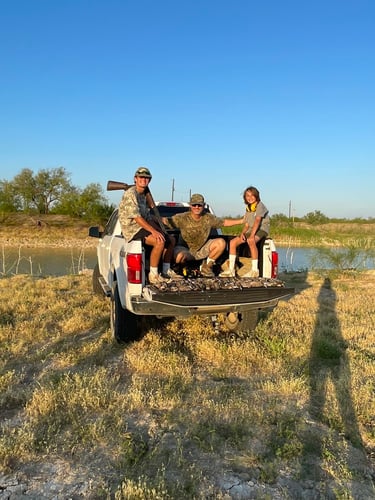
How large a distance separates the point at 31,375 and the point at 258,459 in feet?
8.89

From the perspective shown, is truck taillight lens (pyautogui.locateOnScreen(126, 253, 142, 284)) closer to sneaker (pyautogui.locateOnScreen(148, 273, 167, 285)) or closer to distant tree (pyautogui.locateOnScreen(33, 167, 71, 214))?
sneaker (pyautogui.locateOnScreen(148, 273, 167, 285))

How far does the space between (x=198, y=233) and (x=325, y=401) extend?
2.96 meters

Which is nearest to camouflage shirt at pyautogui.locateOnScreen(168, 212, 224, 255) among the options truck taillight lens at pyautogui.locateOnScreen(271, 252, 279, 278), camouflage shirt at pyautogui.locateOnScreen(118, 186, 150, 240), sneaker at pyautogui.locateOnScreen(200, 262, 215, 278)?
sneaker at pyautogui.locateOnScreen(200, 262, 215, 278)

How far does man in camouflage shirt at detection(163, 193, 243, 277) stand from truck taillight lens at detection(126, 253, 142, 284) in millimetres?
1068

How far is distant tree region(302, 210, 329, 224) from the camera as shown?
171 feet

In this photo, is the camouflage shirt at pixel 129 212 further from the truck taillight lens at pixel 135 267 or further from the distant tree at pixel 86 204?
the distant tree at pixel 86 204

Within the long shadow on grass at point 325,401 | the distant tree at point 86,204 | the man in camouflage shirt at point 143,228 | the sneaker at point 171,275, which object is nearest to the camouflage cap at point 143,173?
the man in camouflage shirt at point 143,228

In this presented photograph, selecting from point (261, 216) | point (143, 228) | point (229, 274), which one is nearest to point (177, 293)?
point (143, 228)

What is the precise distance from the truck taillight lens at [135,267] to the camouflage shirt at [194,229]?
55.6 inches

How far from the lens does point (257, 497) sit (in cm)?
262

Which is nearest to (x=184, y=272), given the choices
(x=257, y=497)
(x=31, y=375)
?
(x=31, y=375)

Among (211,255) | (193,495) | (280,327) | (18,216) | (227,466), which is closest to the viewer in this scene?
(193,495)

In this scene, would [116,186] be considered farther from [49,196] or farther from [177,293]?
[49,196]

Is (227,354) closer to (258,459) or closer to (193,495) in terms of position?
(258,459)
